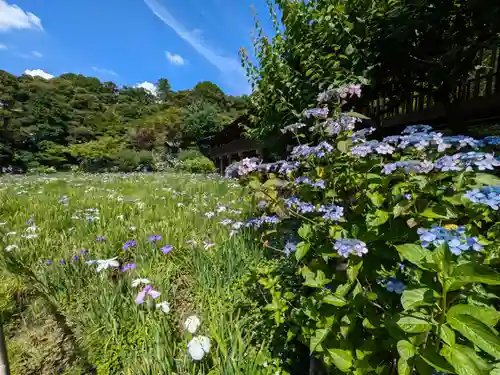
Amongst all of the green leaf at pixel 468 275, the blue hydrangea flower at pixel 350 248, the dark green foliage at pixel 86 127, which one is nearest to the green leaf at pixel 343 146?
the blue hydrangea flower at pixel 350 248

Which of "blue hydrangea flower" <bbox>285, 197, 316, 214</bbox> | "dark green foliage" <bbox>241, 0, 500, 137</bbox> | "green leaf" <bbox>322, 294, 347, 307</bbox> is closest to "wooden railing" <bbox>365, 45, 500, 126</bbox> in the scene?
"dark green foliage" <bbox>241, 0, 500, 137</bbox>

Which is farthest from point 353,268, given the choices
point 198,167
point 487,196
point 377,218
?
point 198,167

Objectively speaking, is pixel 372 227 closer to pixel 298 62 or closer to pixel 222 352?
pixel 222 352

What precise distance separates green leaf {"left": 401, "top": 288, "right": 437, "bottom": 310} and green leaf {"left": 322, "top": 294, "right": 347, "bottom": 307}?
249 millimetres

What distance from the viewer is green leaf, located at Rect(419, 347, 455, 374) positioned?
638 millimetres

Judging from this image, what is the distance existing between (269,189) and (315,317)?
2.04ft

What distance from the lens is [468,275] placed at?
25.5 inches

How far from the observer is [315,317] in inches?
41.8

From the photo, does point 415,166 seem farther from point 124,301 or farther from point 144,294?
point 124,301

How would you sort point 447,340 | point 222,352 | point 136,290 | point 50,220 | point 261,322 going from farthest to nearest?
point 50,220 < point 136,290 < point 261,322 < point 222,352 < point 447,340

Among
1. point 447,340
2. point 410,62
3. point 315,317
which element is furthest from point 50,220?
point 410,62

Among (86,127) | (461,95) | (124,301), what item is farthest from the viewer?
(86,127)

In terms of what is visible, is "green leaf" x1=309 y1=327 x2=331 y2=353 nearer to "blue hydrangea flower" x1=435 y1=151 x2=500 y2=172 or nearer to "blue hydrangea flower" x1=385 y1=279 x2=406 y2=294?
"blue hydrangea flower" x1=385 y1=279 x2=406 y2=294

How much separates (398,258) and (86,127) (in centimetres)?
3850
